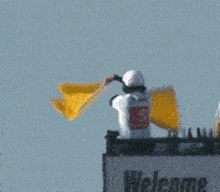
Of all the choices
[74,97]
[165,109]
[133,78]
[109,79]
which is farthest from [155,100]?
[74,97]

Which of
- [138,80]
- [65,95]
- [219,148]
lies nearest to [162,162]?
[219,148]

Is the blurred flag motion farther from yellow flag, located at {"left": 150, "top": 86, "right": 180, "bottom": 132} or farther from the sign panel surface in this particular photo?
the sign panel surface

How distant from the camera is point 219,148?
24.6 feet

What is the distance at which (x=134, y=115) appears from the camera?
25.5 feet

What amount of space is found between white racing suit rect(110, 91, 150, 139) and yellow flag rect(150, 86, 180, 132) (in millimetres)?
645

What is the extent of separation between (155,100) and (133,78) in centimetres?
86

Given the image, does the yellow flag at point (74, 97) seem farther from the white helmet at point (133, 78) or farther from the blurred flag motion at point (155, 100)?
the white helmet at point (133, 78)

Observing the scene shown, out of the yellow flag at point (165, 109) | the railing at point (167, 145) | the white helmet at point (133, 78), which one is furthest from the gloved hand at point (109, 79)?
the railing at point (167, 145)

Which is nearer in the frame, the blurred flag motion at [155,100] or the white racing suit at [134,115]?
the white racing suit at [134,115]

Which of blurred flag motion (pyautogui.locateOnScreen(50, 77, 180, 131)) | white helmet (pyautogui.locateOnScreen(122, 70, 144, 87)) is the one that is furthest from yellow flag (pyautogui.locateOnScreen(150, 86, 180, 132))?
white helmet (pyautogui.locateOnScreen(122, 70, 144, 87))

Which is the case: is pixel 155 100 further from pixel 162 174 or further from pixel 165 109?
pixel 162 174

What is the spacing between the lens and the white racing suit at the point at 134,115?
7.77 meters

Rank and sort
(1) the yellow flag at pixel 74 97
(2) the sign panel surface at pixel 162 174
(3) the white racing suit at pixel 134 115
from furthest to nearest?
(1) the yellow flag at pixel 74 97, (3) the white racing suit at pixel 134 115, (2) the sign panel surface at pixel 162 174

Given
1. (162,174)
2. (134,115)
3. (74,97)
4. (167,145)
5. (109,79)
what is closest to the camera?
(162,174)
